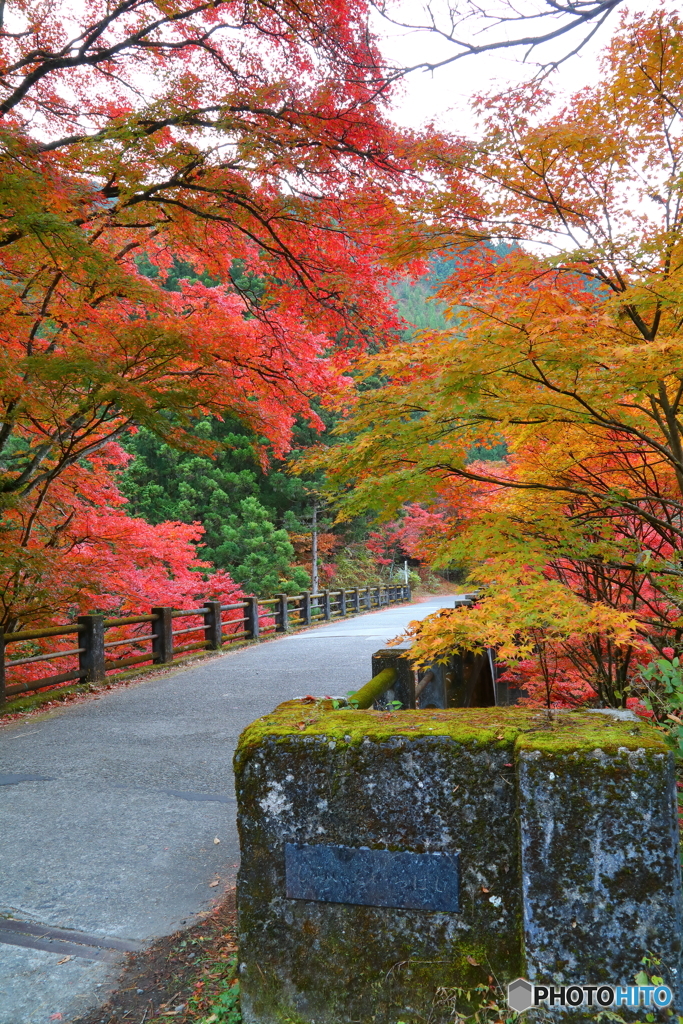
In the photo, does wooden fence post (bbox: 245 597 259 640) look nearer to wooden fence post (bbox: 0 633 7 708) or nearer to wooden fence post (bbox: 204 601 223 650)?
wooden fence post (bbox: 204 601 223 650)

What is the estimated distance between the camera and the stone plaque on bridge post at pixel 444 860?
1838 millimetres

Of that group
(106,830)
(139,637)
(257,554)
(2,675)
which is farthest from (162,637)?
(257,554)

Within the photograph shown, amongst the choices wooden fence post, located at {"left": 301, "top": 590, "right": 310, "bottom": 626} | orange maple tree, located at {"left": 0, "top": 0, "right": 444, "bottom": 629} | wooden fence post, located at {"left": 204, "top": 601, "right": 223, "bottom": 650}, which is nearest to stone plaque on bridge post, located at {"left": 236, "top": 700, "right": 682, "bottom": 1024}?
orange maple tree, located at {"left": 0, "top": 0, "right": 444, "bottom": 629}

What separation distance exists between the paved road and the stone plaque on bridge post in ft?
3.24

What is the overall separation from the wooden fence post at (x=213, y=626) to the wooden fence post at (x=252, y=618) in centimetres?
162

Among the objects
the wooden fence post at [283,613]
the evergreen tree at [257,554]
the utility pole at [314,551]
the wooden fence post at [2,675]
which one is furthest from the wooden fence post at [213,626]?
the utility pole at [314,551]

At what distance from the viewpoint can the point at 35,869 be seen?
3541 millimetres

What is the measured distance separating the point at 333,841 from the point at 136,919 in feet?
5.13

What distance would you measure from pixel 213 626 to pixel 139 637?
2.56 m

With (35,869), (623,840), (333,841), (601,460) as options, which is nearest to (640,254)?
(601,460)

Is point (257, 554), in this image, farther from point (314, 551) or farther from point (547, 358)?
point (547, 358)

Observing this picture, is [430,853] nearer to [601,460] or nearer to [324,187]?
[601,460]

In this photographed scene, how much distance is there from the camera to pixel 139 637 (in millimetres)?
10289

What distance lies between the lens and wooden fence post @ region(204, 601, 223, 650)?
41.5 ft
